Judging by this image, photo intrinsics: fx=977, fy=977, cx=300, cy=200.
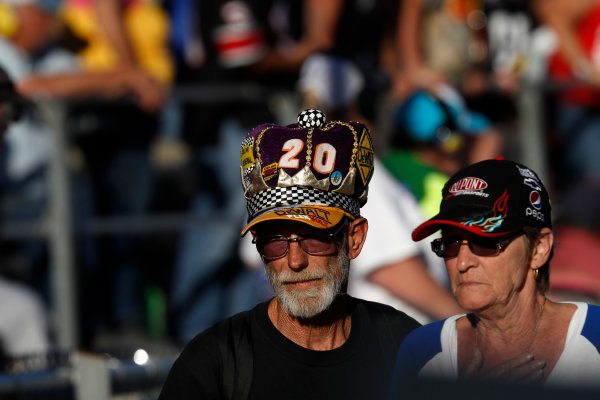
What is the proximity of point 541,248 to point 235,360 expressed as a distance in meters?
0.90

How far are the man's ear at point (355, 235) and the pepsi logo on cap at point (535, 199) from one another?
0.51 meters

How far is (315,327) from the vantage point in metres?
2.81

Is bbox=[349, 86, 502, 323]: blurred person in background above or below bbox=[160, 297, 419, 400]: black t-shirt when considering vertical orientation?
above

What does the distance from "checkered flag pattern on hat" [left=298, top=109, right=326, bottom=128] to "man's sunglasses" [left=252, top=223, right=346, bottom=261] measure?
31cm

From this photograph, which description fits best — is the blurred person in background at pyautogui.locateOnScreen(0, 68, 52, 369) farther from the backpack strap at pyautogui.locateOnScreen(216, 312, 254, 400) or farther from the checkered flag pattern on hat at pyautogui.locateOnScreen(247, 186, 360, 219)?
the checkered flag pattern on hat at pyautogui.locateOnScreen(247, 186, 360, 219)

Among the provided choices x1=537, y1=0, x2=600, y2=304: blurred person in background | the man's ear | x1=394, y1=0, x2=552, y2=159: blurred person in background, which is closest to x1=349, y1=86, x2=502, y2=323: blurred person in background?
x1=394, y1=0, x2=552, y2=159: blurred person in background

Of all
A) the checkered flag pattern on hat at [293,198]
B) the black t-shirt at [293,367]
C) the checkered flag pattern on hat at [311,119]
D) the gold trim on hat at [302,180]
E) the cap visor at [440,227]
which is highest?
the checkered flag pattern on hat at [311,119]

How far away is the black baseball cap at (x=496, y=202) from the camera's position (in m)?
2.62

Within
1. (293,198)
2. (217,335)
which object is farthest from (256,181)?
(217,335)

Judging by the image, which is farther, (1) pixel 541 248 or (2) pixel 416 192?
(2) pixel 416 192

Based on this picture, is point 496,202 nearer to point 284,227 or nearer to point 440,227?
point 440,227

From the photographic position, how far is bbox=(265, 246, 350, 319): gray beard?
9.00 ft

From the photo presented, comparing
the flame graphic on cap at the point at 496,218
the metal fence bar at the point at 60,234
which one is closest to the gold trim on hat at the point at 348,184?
the flame graphic on cap at the point at 496,218

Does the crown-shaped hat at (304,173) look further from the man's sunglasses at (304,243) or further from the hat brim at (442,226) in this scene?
the hat brim at (442,226)
